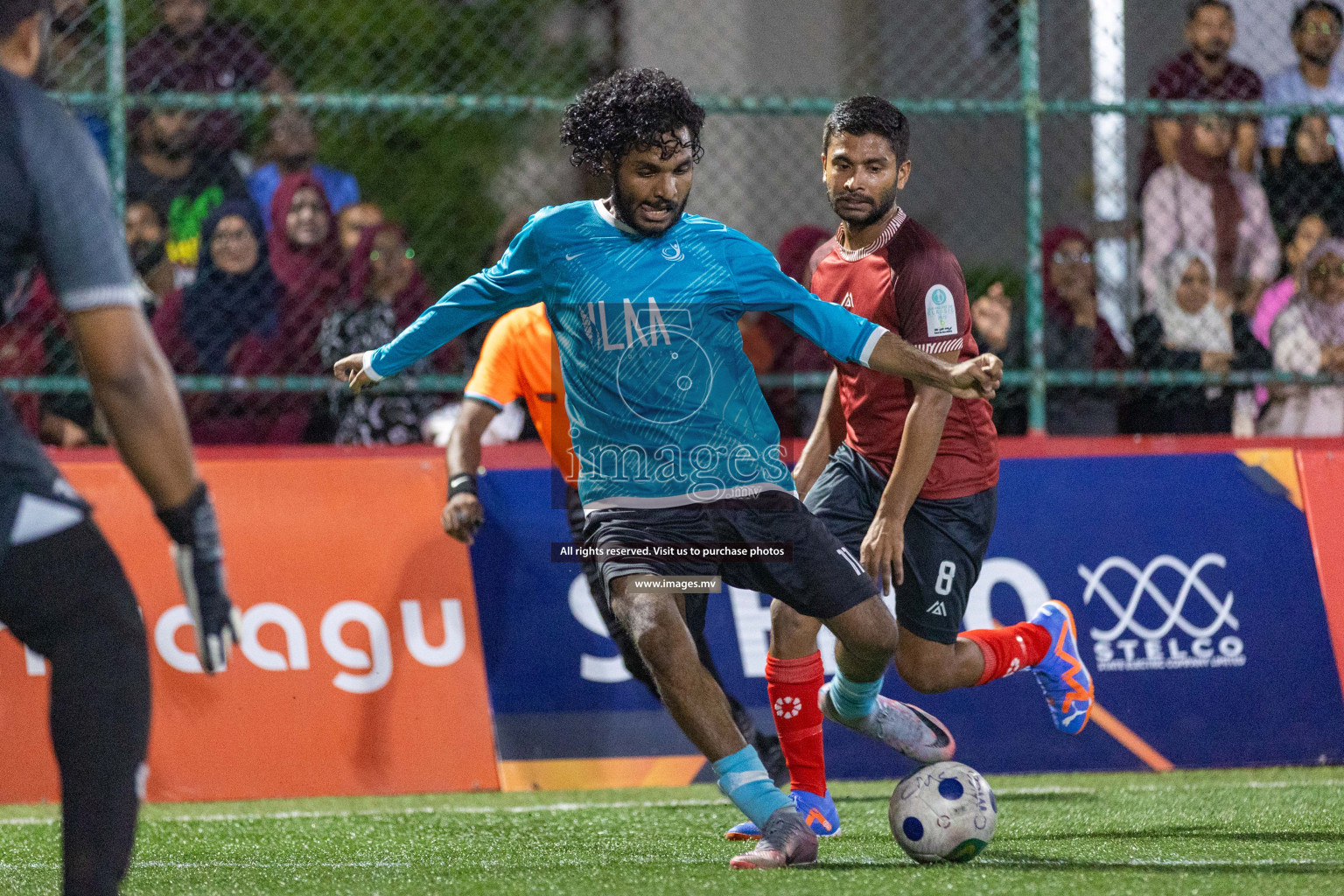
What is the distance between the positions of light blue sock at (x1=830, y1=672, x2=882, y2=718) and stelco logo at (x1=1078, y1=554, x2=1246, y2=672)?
1772mm

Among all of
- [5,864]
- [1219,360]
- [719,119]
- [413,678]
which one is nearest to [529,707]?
[413,678]

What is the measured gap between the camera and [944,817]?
13.9 feet

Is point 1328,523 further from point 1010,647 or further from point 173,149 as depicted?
point 173,149

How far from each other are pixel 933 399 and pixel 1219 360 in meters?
3.23

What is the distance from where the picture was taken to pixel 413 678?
6.45 m

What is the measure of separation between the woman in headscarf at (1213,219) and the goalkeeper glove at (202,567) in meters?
5.64

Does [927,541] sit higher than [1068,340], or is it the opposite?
[1068,340]

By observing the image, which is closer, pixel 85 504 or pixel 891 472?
pixel 85 504

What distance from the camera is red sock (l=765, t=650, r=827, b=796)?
484cm

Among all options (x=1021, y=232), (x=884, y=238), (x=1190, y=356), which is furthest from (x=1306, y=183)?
(x=884, y=238)

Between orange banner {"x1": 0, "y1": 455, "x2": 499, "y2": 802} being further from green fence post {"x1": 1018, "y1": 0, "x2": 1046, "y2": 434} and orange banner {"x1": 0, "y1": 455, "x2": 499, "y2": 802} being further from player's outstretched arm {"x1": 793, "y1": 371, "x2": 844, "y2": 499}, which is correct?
green fence post {"x1": 1018, "y1": 0, "x2": 1046, "y2": 434}

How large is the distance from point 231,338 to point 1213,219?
180 inches

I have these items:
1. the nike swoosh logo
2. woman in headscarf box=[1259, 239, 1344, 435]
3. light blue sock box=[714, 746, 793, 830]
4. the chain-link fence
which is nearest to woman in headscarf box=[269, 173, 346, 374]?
the chain-link fence

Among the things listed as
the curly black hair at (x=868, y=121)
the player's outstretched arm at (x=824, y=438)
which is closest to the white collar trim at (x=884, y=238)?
the curly black hair at (x=868, y=121)
